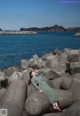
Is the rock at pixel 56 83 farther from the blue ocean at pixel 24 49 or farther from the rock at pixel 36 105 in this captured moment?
the blue ocean at pixel 24 49

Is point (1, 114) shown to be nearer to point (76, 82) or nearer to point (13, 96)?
point (13, 96)

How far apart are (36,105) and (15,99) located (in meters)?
0.76

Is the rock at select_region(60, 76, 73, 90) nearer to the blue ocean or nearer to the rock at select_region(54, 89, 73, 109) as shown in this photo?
the rock at select_region(54, 89, 73, 109)

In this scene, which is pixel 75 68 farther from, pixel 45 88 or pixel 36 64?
pixel 36 64

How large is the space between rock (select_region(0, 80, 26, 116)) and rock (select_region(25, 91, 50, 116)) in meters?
0.29

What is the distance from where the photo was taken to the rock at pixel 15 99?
332 inches

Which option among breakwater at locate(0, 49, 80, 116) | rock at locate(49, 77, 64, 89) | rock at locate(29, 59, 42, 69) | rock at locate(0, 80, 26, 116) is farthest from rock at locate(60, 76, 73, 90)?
rock at locate(29, 59, 42, 69)

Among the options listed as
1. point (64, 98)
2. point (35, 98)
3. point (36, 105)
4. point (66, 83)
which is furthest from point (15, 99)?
point (66, 83)

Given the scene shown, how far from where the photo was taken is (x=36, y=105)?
27.3 ft

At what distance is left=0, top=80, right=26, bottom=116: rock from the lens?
8.43 meters

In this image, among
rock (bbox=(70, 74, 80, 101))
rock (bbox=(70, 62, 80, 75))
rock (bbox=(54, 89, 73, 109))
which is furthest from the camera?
rock (bbox=(70, 62, 80, 75))

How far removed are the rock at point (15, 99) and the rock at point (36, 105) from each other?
0.95ft

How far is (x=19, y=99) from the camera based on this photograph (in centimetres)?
888

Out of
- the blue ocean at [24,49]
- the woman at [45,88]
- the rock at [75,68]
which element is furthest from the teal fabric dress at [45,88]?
the blue ocean at [24,49]
